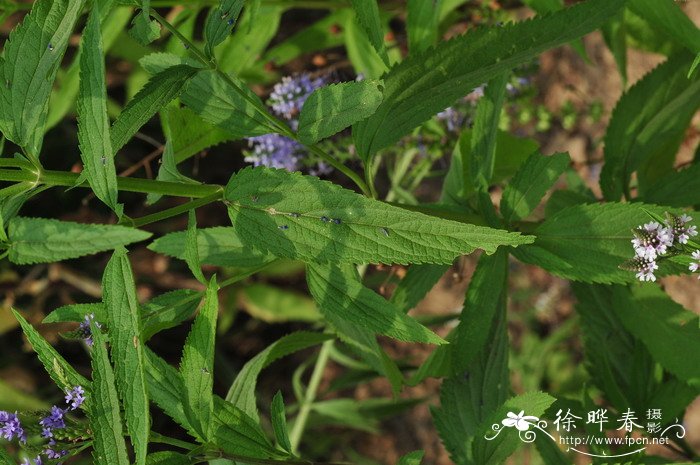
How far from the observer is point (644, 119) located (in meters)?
2.25

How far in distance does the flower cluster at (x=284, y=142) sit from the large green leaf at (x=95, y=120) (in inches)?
43.1

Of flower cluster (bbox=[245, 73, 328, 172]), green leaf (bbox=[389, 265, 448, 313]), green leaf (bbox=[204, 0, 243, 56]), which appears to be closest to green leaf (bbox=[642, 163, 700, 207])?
green leaf (bbox=[389, 265, 448, 313])

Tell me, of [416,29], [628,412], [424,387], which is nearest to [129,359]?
[416,29]

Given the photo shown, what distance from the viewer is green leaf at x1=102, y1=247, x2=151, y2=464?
4.38 feet

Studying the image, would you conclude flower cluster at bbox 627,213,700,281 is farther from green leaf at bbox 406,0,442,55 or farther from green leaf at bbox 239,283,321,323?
green leaf at bbox 239,283,321,323

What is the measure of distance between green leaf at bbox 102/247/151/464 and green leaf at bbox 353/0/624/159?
2.23 feet

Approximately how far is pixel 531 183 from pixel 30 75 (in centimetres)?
117

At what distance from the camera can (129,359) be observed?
1352 millimetres

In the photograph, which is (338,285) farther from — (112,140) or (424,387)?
(424,387)

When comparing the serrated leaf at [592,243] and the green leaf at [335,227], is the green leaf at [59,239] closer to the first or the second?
the green leaf at [335,227]

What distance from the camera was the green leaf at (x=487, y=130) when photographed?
2.00 metres

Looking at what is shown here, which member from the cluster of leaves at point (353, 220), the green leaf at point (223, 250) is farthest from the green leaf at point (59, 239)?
the green leaf at point (223, 250)

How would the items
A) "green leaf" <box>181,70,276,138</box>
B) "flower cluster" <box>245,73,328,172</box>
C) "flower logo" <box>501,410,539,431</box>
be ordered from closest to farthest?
"green leaf" <box>181,70,276,138</box>, "flower logo" <box>501,410,539,431</box>, "flower cluster" <box>245,73,328,172</box>

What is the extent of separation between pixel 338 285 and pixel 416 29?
92 cm
